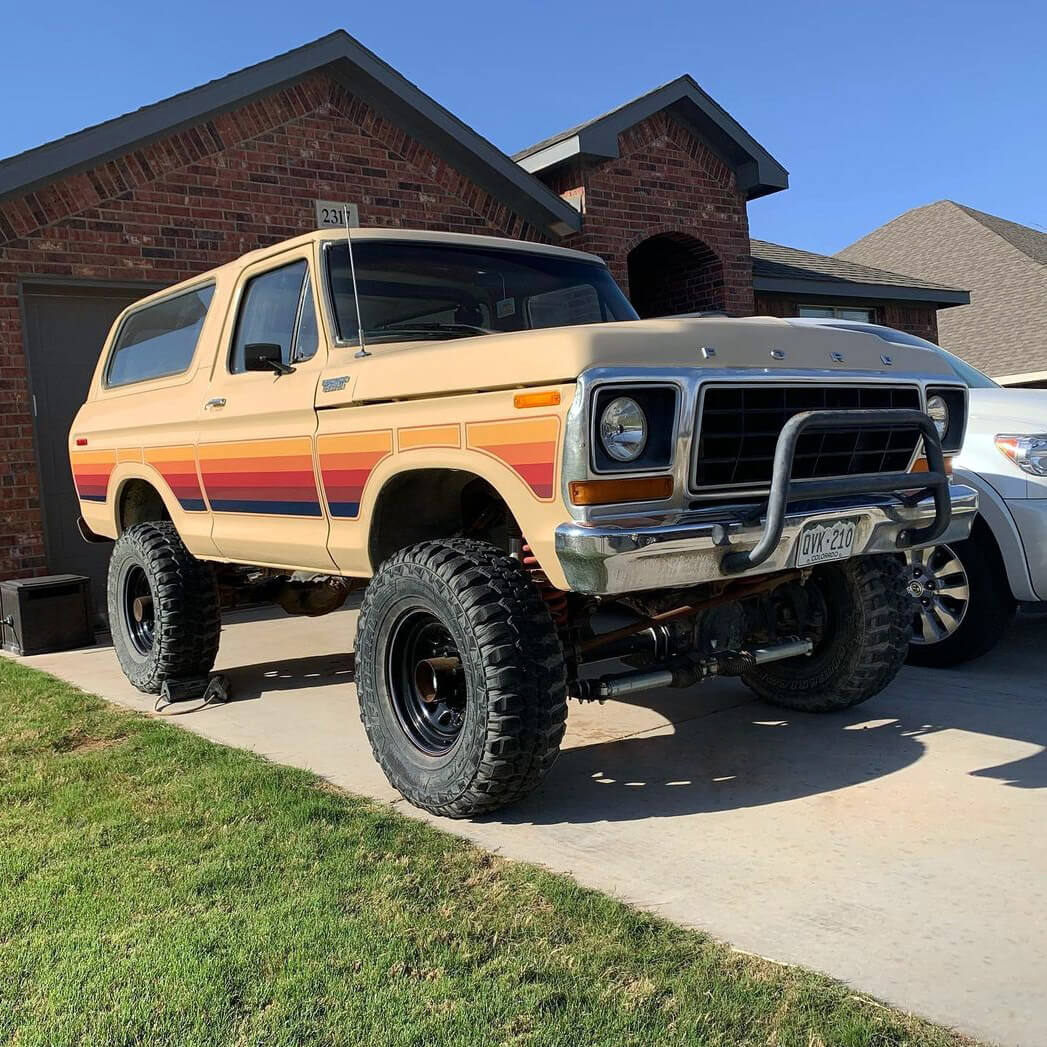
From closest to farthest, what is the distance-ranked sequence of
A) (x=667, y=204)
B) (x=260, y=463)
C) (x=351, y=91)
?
(x=260, y=463) < (x=351, y=91) < (x=667, y=204)

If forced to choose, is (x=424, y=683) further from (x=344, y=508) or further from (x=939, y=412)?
(x=939, y=412)

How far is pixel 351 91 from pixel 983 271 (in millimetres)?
21108

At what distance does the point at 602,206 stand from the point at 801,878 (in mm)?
9699

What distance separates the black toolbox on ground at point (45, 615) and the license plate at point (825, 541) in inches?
230

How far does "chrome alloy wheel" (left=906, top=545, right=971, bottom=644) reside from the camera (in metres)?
5.75

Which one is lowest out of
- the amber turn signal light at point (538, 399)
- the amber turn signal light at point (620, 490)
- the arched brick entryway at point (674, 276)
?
the amber turn signal light at point (620, 490)

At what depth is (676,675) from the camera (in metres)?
3.99

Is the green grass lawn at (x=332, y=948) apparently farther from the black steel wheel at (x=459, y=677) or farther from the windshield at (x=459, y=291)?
the windshield at (x=459, y=291)

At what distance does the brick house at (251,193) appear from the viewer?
8.50 m

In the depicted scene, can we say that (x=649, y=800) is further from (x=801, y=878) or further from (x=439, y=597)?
(x=439, y=597)

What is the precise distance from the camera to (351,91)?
33.7 feet

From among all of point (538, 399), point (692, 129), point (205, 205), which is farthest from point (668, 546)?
point (692, 129)

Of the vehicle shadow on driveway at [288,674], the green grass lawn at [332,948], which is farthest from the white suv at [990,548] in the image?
the vehicle shadow on driveway at [288,674]

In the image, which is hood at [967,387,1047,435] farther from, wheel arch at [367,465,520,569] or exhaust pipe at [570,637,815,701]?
Answer: wheel arch at [367,465,520,569]
